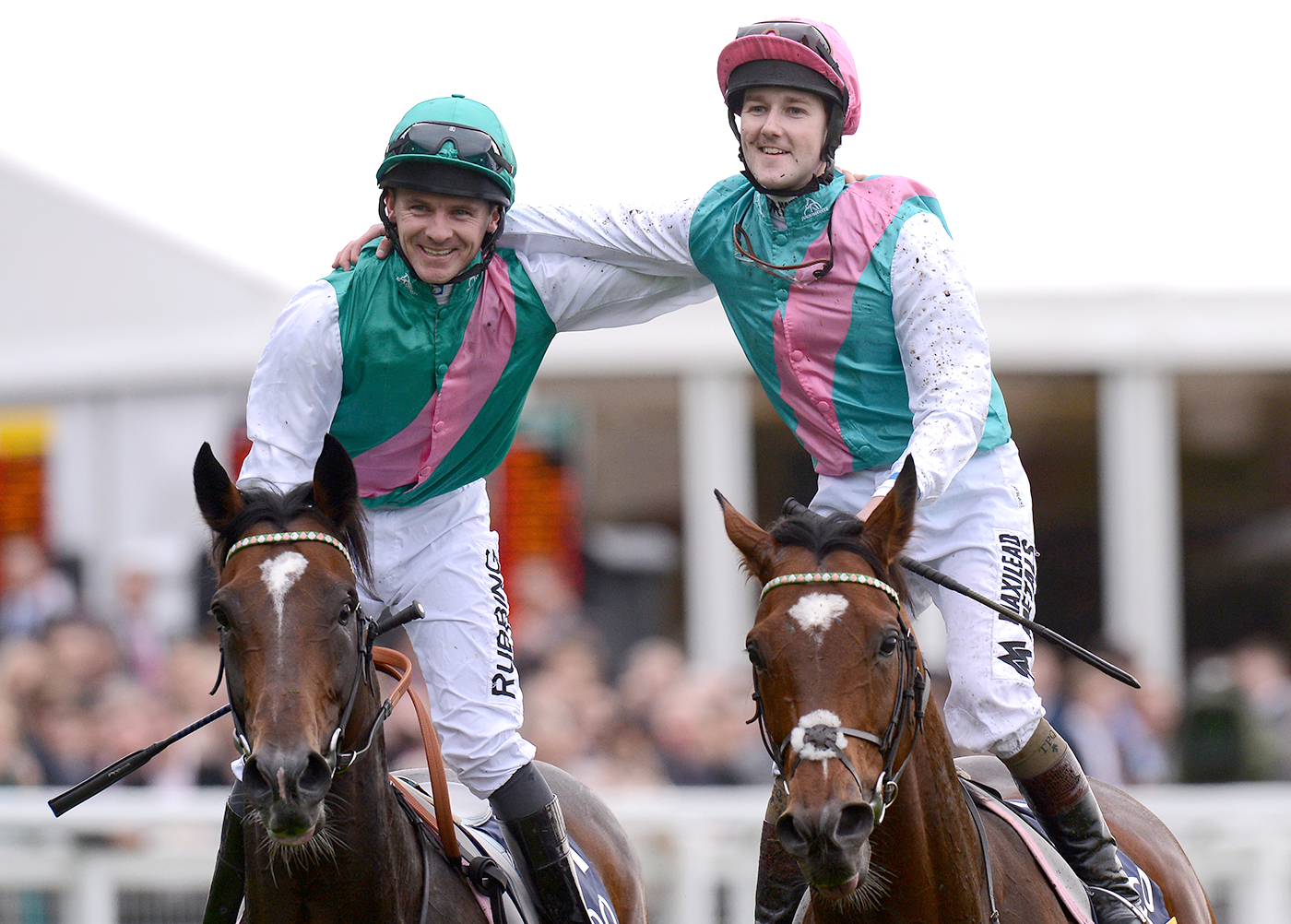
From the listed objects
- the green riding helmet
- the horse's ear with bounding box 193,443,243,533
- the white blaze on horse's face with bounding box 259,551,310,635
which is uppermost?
the green riding helmet

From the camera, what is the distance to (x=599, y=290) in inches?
160

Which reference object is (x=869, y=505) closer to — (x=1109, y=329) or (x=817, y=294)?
(x=817, y=294)

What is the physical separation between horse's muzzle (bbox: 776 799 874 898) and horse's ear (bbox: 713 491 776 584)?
52 cm

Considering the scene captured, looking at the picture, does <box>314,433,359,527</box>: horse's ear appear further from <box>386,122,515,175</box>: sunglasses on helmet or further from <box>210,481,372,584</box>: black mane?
<box>386,122,515,175</box>: sunglasses on helmet

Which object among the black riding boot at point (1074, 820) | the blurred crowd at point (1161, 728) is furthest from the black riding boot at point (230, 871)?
the blurred crowd at point (1161, 728)

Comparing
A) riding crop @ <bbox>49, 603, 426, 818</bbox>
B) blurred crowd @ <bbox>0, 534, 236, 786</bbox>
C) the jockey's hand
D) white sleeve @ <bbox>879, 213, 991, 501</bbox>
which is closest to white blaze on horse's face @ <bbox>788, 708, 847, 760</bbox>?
white sleeve @ <bbox>879, 213, 991, 501</bbox>

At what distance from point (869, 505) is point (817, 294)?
667 mm

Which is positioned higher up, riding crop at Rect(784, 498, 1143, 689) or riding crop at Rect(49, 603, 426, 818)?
riding crop at Rect(784, 498, 1143, 689)

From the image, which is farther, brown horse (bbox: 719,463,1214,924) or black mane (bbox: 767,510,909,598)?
black mane (bbox: 767,510,909,598)

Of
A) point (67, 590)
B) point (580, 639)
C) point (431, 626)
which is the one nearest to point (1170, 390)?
point (580, 639)

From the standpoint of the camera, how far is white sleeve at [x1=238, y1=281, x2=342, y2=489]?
3.73 metres

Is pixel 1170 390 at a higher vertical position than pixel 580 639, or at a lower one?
higher

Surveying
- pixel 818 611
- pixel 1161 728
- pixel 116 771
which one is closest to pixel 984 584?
pixel 818 611

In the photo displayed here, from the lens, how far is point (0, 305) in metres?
11.8
